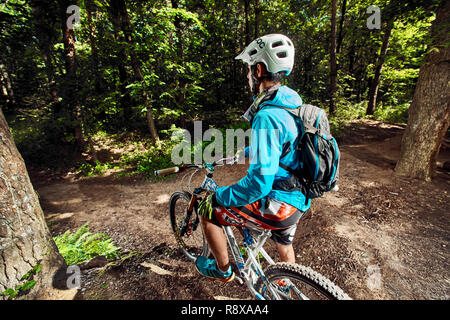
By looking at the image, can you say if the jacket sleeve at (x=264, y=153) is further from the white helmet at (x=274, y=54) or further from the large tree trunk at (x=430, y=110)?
the large tree trunk at (x=430, y=110)

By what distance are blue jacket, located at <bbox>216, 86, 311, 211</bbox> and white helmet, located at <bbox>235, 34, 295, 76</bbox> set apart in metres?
0.34

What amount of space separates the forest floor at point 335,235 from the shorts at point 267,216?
1.33m

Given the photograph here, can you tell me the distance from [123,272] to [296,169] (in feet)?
9.67

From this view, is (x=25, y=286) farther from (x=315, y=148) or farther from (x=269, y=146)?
(x=315, y=148)

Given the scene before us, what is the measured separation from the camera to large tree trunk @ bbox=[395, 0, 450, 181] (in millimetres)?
4852

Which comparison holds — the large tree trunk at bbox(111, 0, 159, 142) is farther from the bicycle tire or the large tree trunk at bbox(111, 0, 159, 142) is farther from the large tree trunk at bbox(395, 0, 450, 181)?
the large tree trunk at bbox(395, 0, 450, 181)

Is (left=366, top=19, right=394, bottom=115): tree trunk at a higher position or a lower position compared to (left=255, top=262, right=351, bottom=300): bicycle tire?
higher

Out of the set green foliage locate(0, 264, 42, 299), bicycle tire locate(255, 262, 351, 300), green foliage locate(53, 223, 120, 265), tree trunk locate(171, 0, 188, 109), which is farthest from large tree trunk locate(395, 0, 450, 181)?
green foliage locate(0, 264, 42, 299)

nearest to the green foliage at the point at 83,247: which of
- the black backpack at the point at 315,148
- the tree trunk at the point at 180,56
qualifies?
the black backpack at the point at 315,148

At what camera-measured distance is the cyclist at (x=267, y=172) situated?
1.61 meters

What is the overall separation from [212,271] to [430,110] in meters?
7.31
